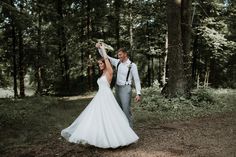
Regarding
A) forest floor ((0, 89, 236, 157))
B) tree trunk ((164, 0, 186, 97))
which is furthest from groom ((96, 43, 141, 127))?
tree trunk ((164, 0, 186, 97))

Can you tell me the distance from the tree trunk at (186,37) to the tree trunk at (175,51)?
584mm

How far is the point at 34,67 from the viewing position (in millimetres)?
29375

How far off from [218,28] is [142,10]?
7.70 metres

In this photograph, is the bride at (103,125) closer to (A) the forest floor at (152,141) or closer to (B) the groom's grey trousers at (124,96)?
(A) the forest floor at (152,141)

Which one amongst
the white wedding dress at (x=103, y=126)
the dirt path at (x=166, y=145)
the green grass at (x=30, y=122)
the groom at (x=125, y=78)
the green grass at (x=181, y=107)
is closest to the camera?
the white wedding dress at (x=103, y=126)

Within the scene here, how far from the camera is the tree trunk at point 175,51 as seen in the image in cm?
1758

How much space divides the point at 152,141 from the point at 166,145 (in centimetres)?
56

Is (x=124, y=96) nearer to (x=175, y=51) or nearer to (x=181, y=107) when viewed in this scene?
(x=181, y=107)

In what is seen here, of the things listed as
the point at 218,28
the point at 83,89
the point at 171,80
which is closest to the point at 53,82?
the point at 83,89

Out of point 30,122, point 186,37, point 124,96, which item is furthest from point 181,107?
point 124,96

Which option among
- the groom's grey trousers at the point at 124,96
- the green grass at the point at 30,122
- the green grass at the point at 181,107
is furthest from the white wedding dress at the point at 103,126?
the green grass at the point at 181,107

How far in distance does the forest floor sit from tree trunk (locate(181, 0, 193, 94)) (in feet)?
13.7

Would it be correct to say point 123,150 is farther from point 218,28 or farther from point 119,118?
point 218,28

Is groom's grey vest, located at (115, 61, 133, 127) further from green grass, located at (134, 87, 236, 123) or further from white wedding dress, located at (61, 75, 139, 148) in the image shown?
green grass, located at (134, 87, 236, 123)
